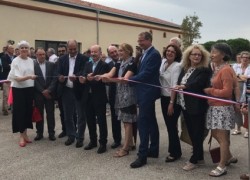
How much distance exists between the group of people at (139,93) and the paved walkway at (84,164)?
0.17 m

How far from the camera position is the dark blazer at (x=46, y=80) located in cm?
717

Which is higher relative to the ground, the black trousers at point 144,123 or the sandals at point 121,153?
the black trousers at point 144,123

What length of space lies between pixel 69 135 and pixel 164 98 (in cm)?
237

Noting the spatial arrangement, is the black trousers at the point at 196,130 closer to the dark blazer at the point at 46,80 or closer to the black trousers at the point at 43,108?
the dark blazer at the point at 46,80

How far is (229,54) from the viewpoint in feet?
16.9

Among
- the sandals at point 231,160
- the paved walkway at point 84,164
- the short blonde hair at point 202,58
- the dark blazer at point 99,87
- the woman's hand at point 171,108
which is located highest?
the short blonde hair at point 202,58

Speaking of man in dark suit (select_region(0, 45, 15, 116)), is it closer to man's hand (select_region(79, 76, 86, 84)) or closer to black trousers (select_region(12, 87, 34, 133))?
black trousers (select_region(12, 87, 34, 133))

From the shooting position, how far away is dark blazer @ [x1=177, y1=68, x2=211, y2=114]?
17.2ft

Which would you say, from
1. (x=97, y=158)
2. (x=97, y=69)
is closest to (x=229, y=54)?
(x=97, y=69)

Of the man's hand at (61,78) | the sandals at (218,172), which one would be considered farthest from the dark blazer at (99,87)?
the sandals at (218,172)

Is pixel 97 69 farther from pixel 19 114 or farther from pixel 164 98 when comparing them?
pixel 19 114

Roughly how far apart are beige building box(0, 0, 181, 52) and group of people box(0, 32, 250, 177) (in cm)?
881

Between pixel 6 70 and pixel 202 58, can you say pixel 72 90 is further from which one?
pixel 6 70

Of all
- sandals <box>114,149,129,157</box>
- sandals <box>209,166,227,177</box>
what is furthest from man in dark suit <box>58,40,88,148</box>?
sandals <box>209,166,227,177</box>
